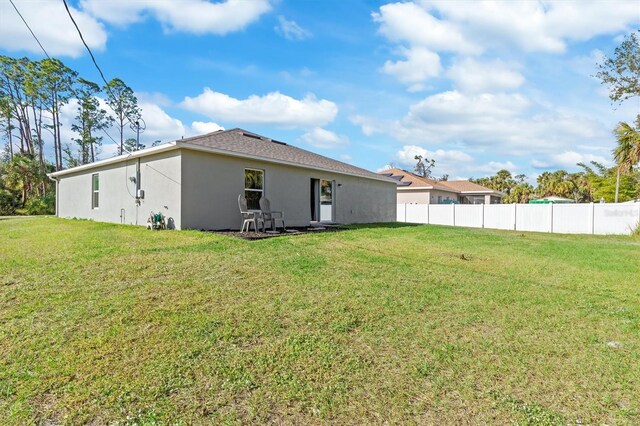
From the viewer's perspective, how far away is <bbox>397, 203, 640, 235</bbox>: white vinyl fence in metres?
15.9

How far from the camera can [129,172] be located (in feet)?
41.1

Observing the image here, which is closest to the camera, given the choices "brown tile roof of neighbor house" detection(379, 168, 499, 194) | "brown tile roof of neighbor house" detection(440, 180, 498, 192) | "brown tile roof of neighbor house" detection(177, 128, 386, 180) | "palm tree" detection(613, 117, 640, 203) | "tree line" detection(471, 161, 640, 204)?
"brown tile roof of neighbor house" detection(177, 128, 386, 180)

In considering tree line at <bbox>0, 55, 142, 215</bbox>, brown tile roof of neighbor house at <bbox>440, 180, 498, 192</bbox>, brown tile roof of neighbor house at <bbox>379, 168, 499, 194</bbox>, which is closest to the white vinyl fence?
brown tile roof of neighbor house at <bbox>379, 168, 499, 194</bbox>

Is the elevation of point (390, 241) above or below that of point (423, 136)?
below

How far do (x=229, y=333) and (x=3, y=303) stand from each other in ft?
9.10

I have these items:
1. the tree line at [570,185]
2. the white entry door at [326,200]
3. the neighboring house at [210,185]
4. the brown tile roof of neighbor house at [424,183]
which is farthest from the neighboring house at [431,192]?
the neighboring house at [210,185]

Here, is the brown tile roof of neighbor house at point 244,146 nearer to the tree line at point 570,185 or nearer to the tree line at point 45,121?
the tree line at point 45,121

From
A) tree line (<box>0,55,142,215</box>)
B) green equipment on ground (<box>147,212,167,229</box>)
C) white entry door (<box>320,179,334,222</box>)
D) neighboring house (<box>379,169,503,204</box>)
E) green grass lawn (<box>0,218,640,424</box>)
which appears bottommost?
green grass lawn (<box>0,218,640,424</box>)

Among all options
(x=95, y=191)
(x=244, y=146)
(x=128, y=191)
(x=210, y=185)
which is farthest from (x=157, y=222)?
(x=95, y=191)

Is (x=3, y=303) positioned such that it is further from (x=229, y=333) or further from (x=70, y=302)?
(x=229, y=333)

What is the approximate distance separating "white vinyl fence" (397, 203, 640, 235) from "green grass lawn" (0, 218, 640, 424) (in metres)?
12.1

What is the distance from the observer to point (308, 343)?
11.0 feet

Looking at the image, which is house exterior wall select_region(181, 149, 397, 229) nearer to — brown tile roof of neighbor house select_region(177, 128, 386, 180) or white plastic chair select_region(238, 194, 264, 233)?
brown tile roof of neighbor house select_region(177, 128, 386, 180)

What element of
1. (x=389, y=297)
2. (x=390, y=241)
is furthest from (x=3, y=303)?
(x=390, y=241)
